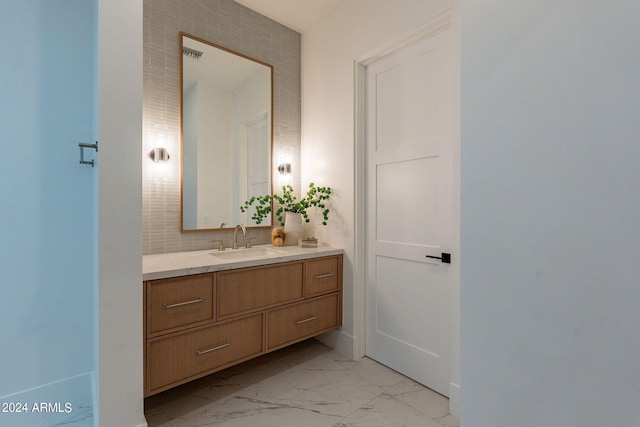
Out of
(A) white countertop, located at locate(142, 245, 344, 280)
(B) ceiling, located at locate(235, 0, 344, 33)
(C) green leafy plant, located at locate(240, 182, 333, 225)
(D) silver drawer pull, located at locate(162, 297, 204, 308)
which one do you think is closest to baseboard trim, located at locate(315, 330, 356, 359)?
(A) white countertop, located at locate(142, 245, 344, 280)

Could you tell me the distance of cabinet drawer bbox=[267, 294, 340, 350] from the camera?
214 cm

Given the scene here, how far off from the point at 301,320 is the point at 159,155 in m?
1.58

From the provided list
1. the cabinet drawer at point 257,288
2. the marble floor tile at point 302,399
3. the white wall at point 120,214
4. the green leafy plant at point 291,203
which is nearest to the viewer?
the white wall at point 120,214

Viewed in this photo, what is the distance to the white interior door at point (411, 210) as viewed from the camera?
76.9 inches

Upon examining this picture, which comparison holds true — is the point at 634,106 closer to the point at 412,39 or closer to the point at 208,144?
the point at 412,39

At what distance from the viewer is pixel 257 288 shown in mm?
2037

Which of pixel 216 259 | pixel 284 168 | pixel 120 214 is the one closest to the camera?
pixel 120 214

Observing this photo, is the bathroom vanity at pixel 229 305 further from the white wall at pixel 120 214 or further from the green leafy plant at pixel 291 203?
the green leafy plant at pixel 291 203

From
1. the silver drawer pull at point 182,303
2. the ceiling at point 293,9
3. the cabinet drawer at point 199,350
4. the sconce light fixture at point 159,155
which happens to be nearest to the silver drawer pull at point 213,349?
the cabinet drawer at point 199,350

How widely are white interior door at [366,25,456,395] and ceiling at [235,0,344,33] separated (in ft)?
2.34

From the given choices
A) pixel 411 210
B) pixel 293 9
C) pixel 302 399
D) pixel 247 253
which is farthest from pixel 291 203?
pixel 293 9

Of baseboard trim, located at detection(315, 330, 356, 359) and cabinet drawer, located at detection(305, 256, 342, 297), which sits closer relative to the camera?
cabinet drawer, located at detection(305, 256, 342, 297)

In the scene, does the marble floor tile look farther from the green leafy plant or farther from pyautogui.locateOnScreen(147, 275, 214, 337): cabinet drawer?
the green leafy plant

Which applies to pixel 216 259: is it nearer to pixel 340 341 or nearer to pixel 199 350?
pixel 199 350
